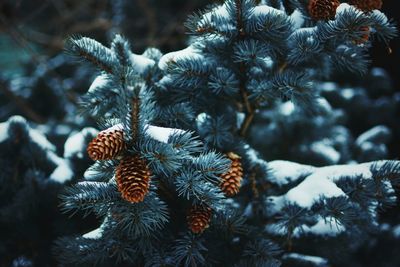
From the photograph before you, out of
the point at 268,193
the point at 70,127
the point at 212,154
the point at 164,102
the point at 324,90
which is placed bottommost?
the point at 212,154

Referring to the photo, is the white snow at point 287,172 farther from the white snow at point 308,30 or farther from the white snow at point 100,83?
the white snow at point 100,83

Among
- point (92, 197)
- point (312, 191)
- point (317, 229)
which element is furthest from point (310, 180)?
point (92, 197)

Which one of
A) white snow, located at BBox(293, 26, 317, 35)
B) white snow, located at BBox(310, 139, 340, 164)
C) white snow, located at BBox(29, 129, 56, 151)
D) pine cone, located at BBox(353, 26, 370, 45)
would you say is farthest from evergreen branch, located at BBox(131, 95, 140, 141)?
white snow, located at BBox(310, 139, 340, 164)

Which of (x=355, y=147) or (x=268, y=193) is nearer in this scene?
(x=268, y=193)

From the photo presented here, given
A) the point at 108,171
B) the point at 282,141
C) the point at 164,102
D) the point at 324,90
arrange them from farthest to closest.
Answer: the point at 324,90 < the point at 282,141 < the point at 164,102 < the point at 108,171

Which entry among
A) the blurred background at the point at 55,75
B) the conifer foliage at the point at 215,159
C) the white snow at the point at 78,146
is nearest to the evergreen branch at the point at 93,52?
the conifer foliage at the point at 215,159

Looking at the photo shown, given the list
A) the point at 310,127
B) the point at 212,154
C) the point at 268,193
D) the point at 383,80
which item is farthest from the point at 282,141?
the point at 212,154

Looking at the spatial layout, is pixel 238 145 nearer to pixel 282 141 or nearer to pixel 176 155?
pixel 176 155
